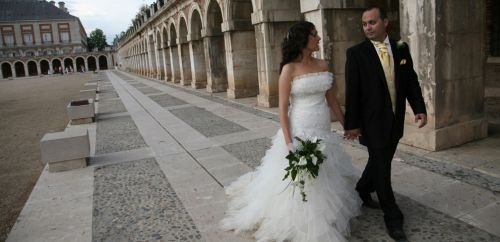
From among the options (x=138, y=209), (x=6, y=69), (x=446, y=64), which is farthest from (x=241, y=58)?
(x=6, y=69)

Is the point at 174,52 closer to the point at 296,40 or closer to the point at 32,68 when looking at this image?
the point at 296,40

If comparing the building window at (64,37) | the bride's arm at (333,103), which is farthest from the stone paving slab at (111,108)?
the building window at (64,37)

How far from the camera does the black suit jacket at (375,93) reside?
129 inches

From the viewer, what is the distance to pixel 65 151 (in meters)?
6.13

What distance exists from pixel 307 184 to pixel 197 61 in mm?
16526

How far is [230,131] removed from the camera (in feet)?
27.3

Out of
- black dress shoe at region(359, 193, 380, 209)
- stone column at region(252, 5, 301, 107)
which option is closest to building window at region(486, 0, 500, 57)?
stone column at region(252, 5, 301, 107)

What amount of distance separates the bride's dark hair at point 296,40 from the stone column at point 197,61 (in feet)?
52.1

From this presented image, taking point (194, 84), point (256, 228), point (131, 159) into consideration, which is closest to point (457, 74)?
point (256, 228)

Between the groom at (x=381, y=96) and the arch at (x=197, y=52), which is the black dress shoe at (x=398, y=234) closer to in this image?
the groom at (x=381, y=96)

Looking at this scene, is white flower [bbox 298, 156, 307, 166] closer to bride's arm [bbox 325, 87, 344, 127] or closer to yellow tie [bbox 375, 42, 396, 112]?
bride's arm [bbox 325, 87, 344, 127]

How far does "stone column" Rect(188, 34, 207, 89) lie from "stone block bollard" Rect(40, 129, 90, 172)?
13.1 meters

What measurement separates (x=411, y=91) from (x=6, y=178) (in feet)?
20.2

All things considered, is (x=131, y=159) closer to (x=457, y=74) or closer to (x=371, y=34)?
(x=371, y=34)
